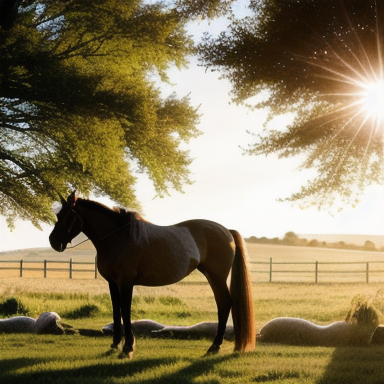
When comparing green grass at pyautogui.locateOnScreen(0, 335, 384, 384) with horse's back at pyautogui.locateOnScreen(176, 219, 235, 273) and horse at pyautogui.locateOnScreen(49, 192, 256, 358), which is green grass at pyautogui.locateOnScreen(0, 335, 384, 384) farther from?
horse's back at pyautogui.locateOnScreen(176, 219, 235, 273)

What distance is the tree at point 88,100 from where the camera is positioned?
13383mm

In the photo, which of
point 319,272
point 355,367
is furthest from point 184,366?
point 319,272

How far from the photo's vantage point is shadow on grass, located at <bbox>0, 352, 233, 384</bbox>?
5.82m

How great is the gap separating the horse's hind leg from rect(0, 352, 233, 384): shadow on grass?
0.55 metres

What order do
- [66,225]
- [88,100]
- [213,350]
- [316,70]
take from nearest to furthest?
[66,225] < [213,350] < [316,70] < [88,100]

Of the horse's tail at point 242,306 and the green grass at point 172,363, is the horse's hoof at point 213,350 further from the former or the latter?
the horse's tail at point 242,306

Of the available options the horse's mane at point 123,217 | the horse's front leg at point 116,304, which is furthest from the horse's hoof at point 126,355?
the horse's mane at point 123,217

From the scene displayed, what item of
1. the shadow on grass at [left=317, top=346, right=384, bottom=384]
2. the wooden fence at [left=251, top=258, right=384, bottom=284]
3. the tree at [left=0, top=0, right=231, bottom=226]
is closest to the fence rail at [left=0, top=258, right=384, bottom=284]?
the wooden fence at [left=251, top=258, right=384, bottom=284]

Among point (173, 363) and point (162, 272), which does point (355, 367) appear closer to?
point (173, 363)

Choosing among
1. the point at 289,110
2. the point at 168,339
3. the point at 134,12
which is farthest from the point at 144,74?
the point at 168,339

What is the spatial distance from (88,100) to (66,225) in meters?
7.11

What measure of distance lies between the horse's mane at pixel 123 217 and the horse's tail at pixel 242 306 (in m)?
1.40

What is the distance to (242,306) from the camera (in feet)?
24.2

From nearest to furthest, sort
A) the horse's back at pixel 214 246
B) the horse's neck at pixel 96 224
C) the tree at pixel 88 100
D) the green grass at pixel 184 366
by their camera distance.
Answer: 1. the green grass at pixel 184 366
2. the horse's neck at pixel 96 224
3. the horse's back at pixel 214 246
4. the tree at pixel 88 100
